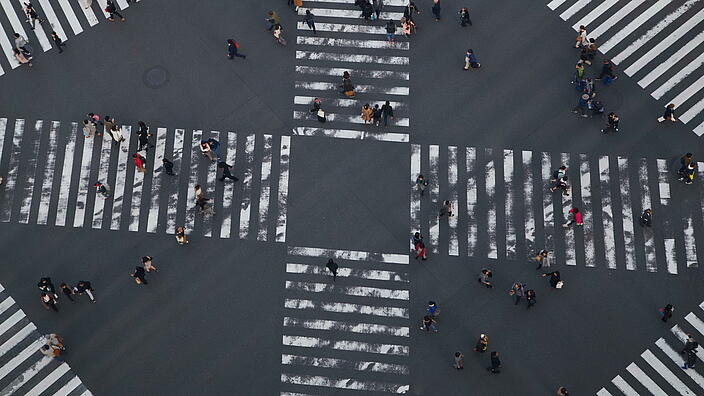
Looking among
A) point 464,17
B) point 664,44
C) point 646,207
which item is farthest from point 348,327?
point 664,44

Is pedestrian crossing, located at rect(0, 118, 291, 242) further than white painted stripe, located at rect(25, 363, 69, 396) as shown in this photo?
Yes

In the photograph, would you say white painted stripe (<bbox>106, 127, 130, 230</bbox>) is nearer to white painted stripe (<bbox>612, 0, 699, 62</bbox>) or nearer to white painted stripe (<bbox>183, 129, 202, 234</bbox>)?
white painted stripe (<bbox>183, 129, 202, 234</bbox>)

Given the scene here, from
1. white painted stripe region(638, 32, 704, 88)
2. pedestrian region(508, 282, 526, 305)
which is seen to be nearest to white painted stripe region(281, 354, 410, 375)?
pedestrian region(508, 282, 526, 305)

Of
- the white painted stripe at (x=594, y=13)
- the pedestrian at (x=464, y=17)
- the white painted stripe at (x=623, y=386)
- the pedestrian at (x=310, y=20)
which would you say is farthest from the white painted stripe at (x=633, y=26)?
the white painted stripe at (x=623, y=386)

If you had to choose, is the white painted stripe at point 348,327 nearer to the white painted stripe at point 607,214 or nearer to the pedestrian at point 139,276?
the pedestrian at point 139,276

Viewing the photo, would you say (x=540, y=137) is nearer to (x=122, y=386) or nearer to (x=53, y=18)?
(x=122, y=386)

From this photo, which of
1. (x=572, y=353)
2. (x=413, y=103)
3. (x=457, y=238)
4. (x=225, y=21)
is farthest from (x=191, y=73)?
(x=572, y=353)
